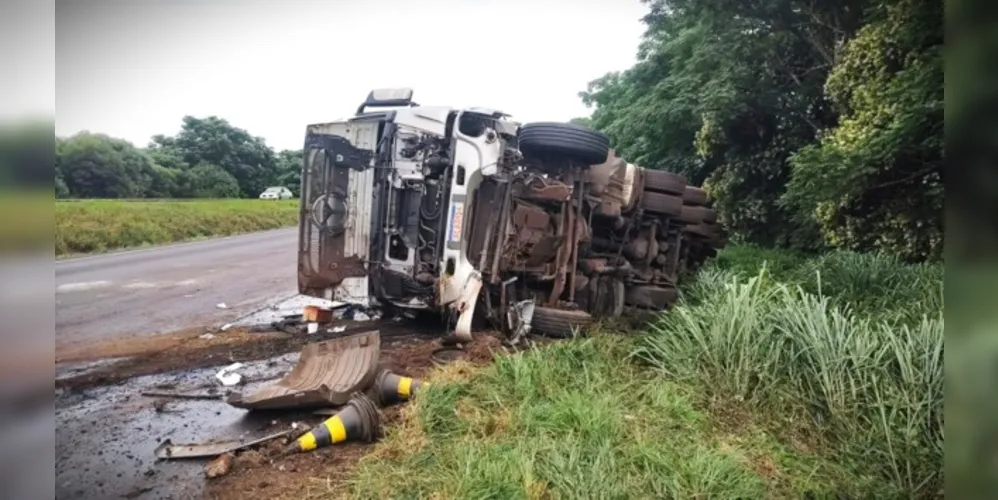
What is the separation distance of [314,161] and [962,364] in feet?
10.8

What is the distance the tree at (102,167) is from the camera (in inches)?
69.5

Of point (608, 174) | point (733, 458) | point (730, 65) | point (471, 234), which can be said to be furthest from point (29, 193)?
point (730, 65)

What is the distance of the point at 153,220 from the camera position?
2430 mm

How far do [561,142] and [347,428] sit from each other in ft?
6.89

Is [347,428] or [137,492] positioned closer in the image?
[137,492]

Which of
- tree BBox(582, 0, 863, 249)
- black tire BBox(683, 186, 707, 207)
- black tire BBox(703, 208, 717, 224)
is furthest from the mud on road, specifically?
tree BBox(582, 0, 863, 249)

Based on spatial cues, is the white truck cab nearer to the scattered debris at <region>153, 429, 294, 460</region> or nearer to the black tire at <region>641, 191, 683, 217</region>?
the black tire at <region>641, 191, 683, 217</region>

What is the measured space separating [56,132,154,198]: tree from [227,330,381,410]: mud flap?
0.96m

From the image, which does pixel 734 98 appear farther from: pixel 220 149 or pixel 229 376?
pixel 229 376

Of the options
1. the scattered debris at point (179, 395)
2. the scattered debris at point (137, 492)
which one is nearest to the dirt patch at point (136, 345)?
the scattered debris at point (179, 395)

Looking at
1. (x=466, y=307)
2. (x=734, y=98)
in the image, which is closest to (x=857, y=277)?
(x=734, y=98)

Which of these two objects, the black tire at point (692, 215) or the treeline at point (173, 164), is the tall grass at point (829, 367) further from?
the treeline at point (173, 164)

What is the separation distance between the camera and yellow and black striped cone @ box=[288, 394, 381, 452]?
2.10 metres

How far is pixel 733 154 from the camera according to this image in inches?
173
